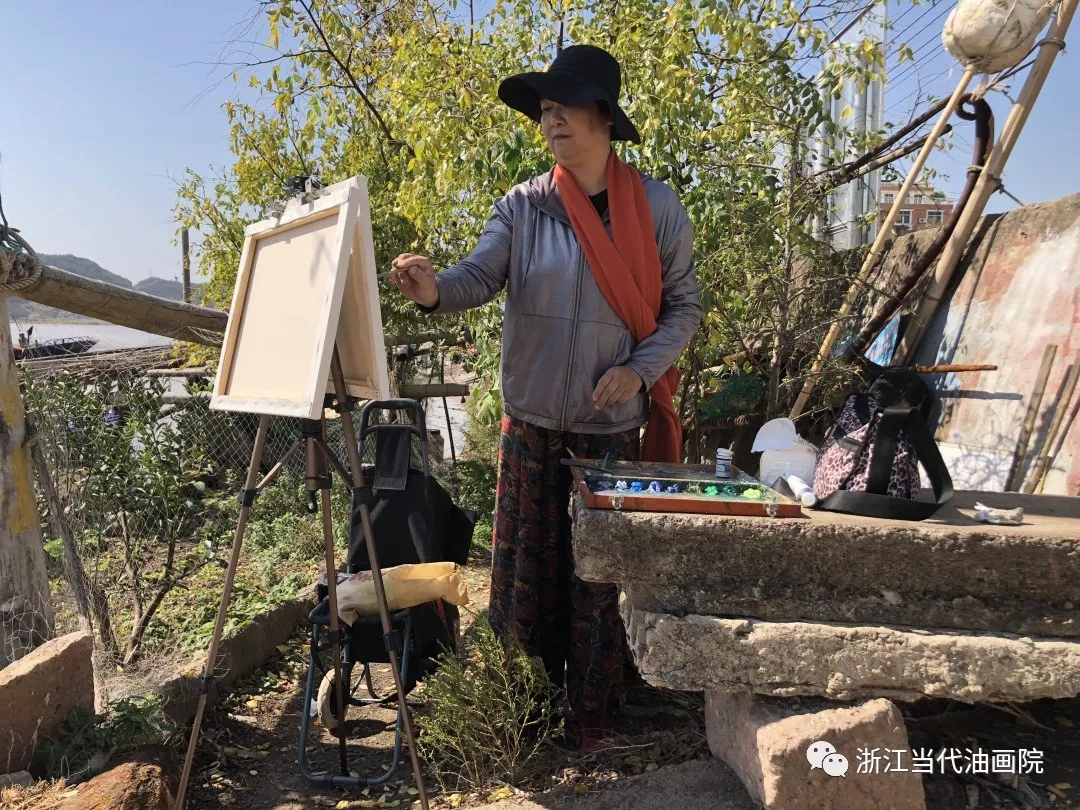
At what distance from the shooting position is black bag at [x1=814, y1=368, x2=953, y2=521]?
7.73 ft

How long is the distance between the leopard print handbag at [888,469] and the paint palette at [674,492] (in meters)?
0.21

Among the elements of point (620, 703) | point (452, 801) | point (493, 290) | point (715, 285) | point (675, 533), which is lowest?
point (452, 801)

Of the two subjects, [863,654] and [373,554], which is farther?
[373,554]

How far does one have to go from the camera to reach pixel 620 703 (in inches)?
120

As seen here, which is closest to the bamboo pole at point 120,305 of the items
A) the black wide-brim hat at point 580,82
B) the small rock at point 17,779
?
the small rock at point 17,779

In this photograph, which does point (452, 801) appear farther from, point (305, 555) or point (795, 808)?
point (305, 555)

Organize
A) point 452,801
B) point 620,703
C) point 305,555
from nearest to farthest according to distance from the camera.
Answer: point 452,801 < point 620,703 < point 305,555

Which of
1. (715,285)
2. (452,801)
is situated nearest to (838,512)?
(452,801)

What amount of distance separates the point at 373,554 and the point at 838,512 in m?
1.44

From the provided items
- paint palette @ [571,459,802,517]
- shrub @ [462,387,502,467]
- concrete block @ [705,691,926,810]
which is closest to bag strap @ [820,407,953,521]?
paint palette @ [571,459,802,517]

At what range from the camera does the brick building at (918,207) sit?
480 centimetres

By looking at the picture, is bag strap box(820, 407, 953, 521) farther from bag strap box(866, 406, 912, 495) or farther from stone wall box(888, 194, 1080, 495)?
stone wall box(888, 194, 1080, 495)

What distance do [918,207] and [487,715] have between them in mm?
4528

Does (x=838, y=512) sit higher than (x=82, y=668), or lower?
higher
